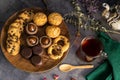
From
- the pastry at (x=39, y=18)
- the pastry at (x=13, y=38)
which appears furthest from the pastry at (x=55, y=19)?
the pastry at (x=13, y=38)

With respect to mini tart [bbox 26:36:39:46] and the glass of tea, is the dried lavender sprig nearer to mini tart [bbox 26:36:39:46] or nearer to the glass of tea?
the glass of tea

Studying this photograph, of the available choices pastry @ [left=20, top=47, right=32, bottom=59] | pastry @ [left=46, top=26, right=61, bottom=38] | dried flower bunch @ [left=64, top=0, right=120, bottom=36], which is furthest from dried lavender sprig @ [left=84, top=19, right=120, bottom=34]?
pastry @ [left=20, top=47, right=32, bottom=59]

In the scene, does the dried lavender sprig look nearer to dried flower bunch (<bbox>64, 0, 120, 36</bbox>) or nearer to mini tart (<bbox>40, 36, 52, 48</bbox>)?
dried flower bunch (<bbox>64, 0, 120, 36</bbox>)

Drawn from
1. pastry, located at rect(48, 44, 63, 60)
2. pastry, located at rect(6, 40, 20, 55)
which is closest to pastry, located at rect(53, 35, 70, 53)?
pastry, located at rect(48, 44, 63, 60)

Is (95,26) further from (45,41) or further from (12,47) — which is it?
(12,47)

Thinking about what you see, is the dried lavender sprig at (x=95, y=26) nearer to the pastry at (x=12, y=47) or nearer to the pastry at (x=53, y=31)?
the pastry at (x=53, y=31)

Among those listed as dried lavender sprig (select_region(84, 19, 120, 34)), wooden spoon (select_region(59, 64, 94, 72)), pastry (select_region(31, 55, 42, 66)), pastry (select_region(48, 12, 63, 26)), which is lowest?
wooden spoon (select_region(59, 64, 94, 72))

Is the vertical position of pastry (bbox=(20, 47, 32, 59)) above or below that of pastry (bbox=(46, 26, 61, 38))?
below

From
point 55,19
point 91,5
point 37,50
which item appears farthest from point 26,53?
point 91,5
